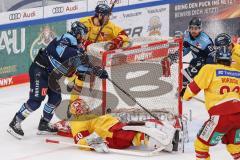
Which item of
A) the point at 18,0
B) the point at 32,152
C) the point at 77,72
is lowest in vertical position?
the point at 32,152

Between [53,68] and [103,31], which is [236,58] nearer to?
[103,31]

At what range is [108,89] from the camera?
8.52 meters

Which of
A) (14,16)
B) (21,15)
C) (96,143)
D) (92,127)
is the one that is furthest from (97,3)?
(96,143)

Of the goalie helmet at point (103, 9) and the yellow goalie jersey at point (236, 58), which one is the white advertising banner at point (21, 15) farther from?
the yellow goalie jersey at point (236, 58)

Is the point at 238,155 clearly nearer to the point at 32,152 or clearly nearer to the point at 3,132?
the point at 32,152

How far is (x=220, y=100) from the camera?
6.87 m

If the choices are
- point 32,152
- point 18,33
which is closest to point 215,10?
point 18,33

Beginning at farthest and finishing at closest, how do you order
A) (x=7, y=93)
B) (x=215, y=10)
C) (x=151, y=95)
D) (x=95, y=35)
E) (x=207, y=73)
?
(x=215, y=10), (x=7, y=93), (x=95, y=35), (x=151, y=95), (x=207, y=73)

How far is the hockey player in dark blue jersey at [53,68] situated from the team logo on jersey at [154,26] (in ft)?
12.5

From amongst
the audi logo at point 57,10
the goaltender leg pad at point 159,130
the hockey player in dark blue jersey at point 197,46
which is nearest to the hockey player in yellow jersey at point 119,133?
the goaltender leg pad at point 159,130

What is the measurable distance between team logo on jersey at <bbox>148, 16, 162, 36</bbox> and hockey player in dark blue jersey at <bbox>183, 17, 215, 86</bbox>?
2413mm

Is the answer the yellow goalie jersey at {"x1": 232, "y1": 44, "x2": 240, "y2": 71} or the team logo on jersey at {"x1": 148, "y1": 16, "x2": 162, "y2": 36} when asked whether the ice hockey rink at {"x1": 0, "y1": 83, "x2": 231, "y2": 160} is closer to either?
the yellow goalie jersey at {"x1": 232, "y1": 44, "x2": 240, "y2": 71}

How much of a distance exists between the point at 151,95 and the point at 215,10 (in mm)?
4717

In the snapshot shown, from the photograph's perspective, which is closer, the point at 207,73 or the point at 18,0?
the point at 207,73
